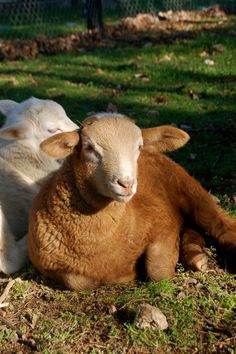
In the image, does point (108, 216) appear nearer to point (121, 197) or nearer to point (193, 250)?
point (121, 197)

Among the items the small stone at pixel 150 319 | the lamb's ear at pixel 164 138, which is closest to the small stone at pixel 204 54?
the lamb's ear at pixel 164 138

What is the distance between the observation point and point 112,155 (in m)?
3.77

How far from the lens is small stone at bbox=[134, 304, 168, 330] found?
12.3 ft

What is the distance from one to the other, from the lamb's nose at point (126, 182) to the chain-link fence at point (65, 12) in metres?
10.6

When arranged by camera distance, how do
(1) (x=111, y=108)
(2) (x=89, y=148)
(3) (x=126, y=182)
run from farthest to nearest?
(1) (x=111, y=108) → (2) (x=89, y=148) → (3) (x=126, y=182)

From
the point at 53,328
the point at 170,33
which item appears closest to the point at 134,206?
the point at 53,328

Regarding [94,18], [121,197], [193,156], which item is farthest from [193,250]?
[94,18]

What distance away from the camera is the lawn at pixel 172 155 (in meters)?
3.77

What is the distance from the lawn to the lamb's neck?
3.14 ft

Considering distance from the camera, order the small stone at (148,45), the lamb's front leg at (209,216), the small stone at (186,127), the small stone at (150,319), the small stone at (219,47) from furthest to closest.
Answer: the small stone at (148,45) < the small stone at (219,47) < the small stone at (186,127) < the lamb's front leg at (209,216) < the small stone at (150,319)

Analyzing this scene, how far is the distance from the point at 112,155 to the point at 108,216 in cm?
47

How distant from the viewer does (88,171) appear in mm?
3898

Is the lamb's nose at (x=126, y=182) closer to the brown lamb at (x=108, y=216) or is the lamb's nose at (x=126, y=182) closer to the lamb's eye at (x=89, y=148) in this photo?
the brown lamb at (x=108, y=216)

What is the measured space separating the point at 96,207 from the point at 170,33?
372 inches
